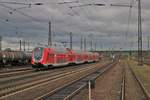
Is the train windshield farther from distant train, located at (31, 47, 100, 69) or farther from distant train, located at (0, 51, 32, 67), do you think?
distant train, located at (0, 51, 32, 67)

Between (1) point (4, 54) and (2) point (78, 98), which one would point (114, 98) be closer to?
(2) point (78, 98)

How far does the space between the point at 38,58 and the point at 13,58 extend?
19175 millimetres

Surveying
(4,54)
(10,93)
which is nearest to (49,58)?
(4,54)

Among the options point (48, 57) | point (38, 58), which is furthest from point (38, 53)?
point (48, 57)

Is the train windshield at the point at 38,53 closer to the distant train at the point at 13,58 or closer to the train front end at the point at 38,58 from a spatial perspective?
the train front end at the point at 38,58

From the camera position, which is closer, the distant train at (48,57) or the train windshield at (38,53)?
the distant train at (48,57)

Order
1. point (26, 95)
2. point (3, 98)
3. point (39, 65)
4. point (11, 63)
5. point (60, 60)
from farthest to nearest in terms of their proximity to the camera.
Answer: point (11, 63)
point (60, 60)
point (39, 65)
point (26, 95)
point (3, 98)

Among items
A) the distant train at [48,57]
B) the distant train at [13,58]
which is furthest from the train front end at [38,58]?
the distant train at [13,58]

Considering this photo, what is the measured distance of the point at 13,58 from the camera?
6638cm

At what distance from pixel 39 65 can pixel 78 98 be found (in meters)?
29.1

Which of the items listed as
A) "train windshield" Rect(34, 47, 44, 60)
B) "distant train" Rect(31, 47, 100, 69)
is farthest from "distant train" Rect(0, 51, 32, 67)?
"train windshield" Rect(34, 47, 44, 60)

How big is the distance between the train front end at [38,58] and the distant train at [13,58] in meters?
10.9

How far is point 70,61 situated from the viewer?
230 ft

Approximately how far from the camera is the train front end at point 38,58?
48062mm
